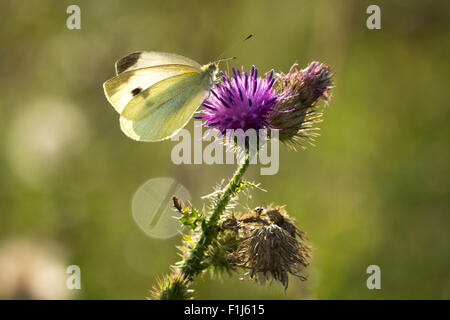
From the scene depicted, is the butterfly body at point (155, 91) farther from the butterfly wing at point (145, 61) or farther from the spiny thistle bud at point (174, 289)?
the spiny thistle bud at point (174, 289)

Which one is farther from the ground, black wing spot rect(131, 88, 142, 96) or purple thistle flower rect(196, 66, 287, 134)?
black wing spot rect(131, 88, 142, 96)

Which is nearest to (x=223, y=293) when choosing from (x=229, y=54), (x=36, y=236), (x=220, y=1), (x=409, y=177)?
(x=36, y=236)

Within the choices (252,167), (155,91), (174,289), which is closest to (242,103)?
(155,91)

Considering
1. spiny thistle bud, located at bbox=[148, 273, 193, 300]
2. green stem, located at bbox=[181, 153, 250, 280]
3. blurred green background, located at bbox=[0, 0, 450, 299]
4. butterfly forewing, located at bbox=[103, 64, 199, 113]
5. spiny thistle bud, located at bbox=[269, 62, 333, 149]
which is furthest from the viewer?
blurred green background, located at bbox=[0, 0, 450, 299]

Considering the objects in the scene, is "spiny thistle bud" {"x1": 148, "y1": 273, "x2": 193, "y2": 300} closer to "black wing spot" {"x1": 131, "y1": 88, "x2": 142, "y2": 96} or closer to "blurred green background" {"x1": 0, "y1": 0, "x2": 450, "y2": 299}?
"black wing spot" {"x1": 131, "y1": 88, "x2": 142, "y2": 96}

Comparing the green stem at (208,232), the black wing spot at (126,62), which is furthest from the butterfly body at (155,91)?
the green stem at (208,232)

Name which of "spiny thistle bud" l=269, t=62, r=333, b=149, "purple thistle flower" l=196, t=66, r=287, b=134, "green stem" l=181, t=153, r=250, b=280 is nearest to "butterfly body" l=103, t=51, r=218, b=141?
"purple thistle flower" l=196, t=66, r=287, b=134
